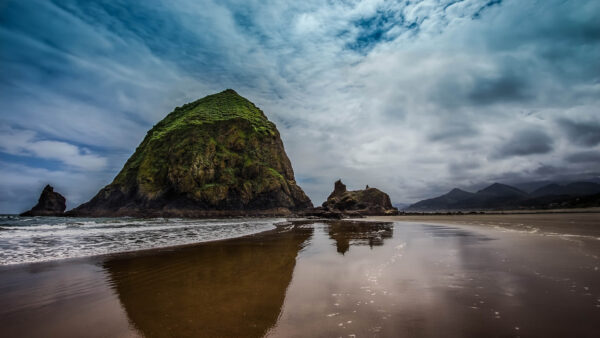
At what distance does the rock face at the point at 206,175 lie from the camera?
6188 cm

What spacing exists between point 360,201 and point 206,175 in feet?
150

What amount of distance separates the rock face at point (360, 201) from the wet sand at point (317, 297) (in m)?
64.3

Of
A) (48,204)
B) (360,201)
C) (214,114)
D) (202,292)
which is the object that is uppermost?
(214,114)

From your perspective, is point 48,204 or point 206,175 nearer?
point 206,175

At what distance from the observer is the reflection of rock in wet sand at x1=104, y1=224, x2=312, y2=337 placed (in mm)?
3572

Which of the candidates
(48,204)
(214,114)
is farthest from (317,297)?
(48,204)

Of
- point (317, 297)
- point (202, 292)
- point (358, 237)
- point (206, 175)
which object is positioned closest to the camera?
point (317, 297)

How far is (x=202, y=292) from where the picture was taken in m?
5.20

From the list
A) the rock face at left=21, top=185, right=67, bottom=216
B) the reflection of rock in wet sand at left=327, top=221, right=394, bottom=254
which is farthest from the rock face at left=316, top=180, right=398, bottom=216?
the rock face at left=21, top=185, right=67, bottom=216

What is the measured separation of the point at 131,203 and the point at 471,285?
7337 cm

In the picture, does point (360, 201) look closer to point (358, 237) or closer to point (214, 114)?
point (214, 114)

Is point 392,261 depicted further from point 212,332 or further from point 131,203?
point 131,203

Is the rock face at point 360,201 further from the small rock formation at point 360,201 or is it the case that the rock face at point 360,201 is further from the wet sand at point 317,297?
the wet sand at point 317,297

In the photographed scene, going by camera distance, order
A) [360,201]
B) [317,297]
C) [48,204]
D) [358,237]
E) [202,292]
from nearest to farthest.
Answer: [317,297]
[202,292]
[358,237]
[48,204]
[360,201]
